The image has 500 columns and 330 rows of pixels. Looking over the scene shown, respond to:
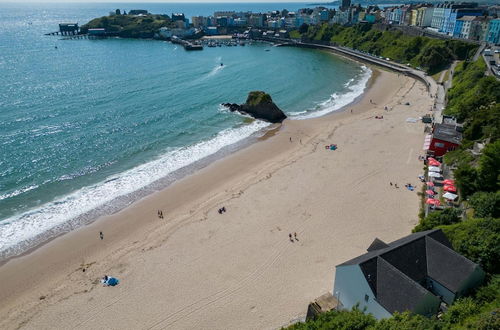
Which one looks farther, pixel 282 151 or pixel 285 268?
pixel 282 151

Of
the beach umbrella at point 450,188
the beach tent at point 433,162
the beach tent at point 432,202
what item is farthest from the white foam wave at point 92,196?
the beach umbrella at point 450,188

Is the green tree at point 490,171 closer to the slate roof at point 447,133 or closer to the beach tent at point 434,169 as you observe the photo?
the beach tent at point 434,169

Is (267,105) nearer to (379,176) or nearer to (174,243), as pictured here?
(379,176)

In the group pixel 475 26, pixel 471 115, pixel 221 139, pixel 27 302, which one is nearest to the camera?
pixel 27 302

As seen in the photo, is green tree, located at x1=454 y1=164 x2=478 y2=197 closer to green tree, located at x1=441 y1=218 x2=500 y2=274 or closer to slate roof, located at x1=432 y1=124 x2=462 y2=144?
green tree, located at x1=441 y1=218 x2=500 y2=274

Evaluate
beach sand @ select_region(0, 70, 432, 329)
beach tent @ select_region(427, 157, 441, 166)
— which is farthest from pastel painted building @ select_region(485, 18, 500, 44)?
beach tent @ select_region(427, 157, 441, 166)

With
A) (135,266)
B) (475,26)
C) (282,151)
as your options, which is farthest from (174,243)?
(475,26)

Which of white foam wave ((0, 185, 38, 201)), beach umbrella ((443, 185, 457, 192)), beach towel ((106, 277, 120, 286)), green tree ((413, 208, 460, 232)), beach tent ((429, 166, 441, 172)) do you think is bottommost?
beach towel ((106, 277, 120, 286))
